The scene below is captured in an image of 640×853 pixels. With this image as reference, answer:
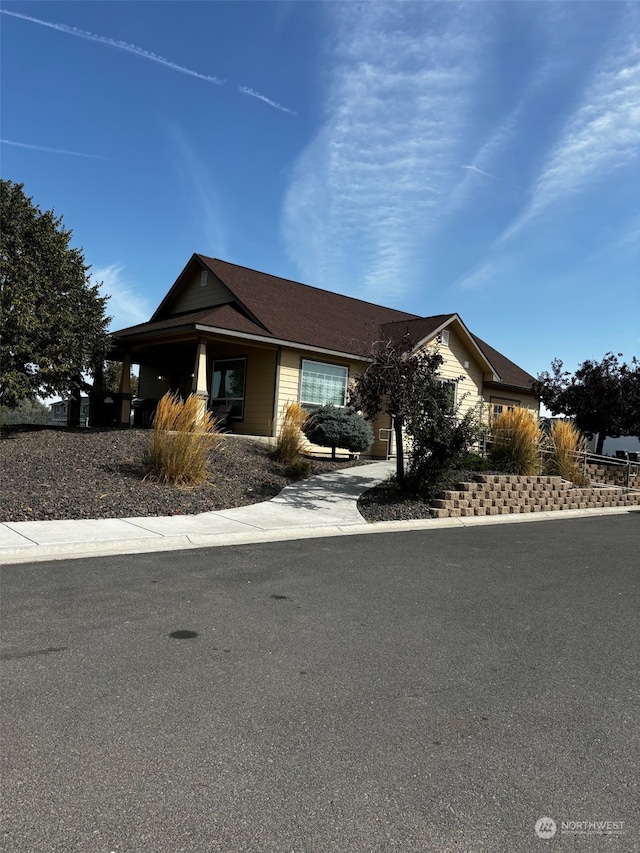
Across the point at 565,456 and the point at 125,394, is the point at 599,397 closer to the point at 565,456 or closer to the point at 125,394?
the point at 565,456

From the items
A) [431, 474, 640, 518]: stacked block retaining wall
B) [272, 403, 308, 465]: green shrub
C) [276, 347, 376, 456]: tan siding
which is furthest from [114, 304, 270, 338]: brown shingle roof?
[431, 474, 640, 518]: stacked block retaining wall

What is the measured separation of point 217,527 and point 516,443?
841cm

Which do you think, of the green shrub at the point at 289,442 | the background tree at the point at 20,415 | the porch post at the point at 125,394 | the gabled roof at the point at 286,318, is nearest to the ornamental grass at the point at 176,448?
the green shrub at the point at 289,442

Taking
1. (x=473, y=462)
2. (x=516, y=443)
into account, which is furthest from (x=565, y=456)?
(x=473, y=462)

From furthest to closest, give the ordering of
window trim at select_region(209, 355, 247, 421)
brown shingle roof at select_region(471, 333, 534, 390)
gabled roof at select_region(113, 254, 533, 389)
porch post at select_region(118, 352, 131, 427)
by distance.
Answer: brown shingle roof at select_region(471, 333, 534, 390)
porch post at select_region(118, 352, 131, 427)
window trim at select_region(209, 355, 247, 421)
gabled roof at select_region(113, 254, 533, 389)

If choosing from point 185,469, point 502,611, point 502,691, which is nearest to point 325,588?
point 502,611

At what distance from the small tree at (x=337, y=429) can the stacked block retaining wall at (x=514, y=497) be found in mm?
4005

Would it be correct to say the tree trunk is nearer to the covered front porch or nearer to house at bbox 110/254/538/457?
house at bbox 110/254/538/457

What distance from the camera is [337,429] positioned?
1628cm

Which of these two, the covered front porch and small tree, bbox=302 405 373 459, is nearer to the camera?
small tree, bbox=302 405 373 459

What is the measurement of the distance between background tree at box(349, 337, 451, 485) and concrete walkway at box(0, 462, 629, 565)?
1928 mm

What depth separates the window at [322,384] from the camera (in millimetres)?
18234

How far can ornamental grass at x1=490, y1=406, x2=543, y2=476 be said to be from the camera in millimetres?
14789

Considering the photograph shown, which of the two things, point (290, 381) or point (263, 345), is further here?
point (290, 381)
